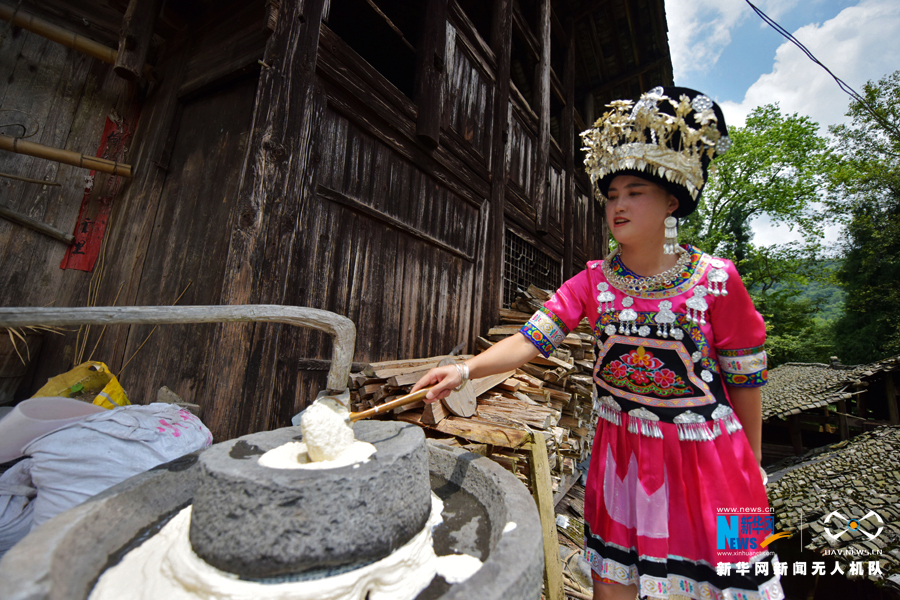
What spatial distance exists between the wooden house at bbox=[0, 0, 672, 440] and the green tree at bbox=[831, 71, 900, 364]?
80.1 feet

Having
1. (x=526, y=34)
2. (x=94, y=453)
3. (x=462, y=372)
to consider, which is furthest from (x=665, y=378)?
(x=526, y=34)

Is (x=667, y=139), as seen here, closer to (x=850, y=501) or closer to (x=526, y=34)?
(x=526, y=34)

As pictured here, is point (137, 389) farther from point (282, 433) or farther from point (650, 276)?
point (650, 276)

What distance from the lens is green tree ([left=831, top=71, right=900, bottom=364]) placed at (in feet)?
59.3

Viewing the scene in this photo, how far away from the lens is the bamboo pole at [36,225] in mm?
3434

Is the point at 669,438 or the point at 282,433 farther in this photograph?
the point at 669,438

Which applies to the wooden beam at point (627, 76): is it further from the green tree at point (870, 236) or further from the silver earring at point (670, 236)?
the green tree at point (870, 236)

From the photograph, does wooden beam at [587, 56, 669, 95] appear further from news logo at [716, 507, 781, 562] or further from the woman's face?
news logo at [716, 507, 781, 562]

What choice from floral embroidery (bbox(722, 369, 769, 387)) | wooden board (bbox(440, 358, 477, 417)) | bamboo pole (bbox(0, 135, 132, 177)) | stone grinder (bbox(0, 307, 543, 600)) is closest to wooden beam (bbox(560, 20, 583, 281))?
wooden board (bbox(440, 358, 477, 417))

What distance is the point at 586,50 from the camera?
32.0 ft

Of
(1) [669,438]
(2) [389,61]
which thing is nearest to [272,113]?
(1) [669,438]

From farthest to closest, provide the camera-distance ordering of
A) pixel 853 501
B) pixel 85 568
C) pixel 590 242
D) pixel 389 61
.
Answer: pixel 590 242 < pixel 853 501 < pixel 389 61 < pixel 85 568

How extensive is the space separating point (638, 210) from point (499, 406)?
8.23 ft

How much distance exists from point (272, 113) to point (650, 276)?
2.83 meters
